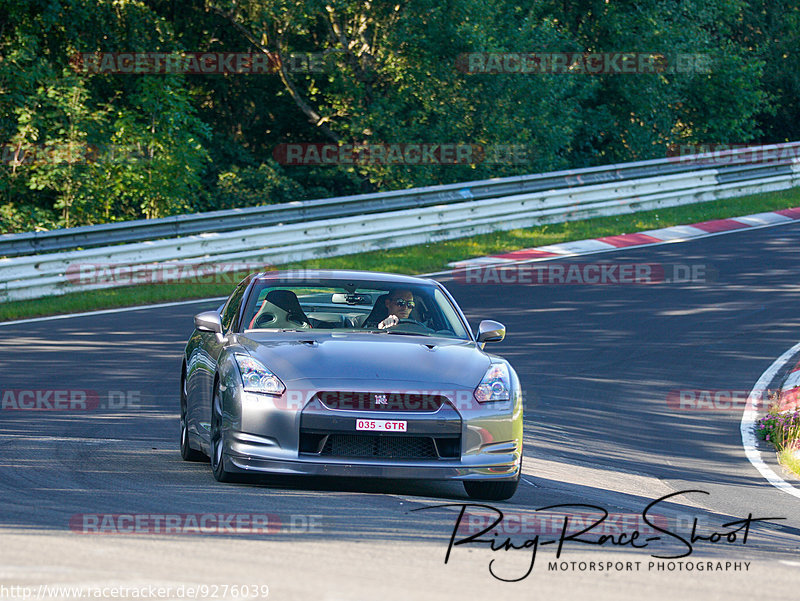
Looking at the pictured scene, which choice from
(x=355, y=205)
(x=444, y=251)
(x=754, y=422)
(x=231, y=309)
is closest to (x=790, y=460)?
(x=754, y=422)

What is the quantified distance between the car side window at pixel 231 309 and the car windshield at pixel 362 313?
0.17m

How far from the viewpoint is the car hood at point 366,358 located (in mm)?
7465

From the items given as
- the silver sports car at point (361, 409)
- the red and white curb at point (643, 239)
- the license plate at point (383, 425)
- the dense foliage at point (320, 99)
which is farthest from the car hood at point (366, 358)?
the dense foliage at point (320, 99)

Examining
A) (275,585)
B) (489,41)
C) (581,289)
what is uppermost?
(489,41)

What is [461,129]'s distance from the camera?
28.2 metres

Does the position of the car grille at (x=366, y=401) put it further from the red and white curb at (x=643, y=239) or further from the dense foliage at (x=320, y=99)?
the dense foliage at (x=320, y=99)

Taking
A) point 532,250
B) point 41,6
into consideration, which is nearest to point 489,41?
point 532,250

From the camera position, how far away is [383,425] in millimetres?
7242

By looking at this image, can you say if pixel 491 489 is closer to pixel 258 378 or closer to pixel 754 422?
pixel 258 378

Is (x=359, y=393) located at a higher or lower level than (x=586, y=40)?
lower

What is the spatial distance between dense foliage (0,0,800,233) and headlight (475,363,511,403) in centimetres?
1808

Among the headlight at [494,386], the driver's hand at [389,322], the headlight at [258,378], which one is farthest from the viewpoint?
the driver's hand at [389,322]

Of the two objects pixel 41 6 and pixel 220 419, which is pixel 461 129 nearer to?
pixel 41 6

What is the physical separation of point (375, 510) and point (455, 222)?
16198 mm
